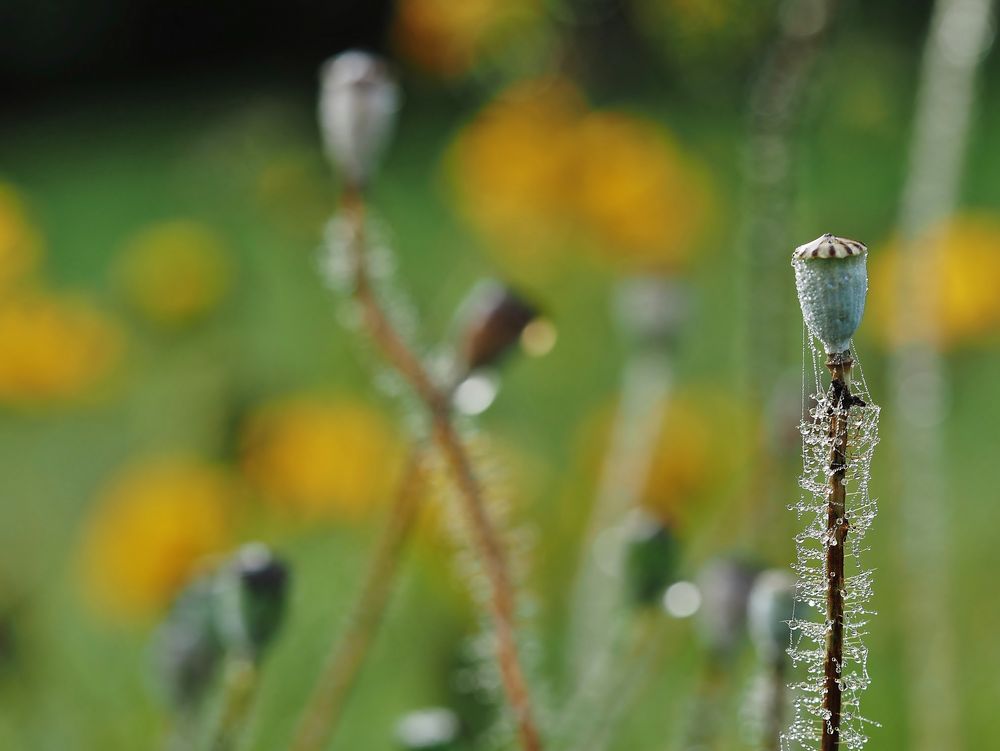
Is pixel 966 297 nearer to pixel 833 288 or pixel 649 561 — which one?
pixel 649 561

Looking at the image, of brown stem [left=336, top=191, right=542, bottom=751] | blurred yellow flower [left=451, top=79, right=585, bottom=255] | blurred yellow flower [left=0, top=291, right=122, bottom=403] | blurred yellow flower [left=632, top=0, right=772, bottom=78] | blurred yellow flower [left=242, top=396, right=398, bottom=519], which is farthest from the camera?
blurred yellow flower [left=451, top=79, right=585, bottom=255]

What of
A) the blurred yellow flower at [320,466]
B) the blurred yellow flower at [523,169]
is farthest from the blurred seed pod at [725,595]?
the blurred yellow flower at [523,169]

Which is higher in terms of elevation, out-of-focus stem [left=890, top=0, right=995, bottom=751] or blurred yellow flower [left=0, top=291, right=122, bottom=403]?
blurred yellow flower [left=0, top=291, right=122, bottom=403]

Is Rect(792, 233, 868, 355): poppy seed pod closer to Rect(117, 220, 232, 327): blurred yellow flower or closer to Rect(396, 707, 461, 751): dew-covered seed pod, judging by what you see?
Rect(396, 707, 461, 751): dew-covered seed pod

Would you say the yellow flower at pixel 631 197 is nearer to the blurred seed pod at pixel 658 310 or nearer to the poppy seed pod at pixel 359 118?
the blurred seed pod at pixel 658 310

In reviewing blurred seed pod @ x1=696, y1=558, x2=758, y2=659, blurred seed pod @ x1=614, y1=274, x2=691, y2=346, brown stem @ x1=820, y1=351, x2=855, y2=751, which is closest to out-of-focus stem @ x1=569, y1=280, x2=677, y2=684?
blurred seed pod @ x1=614, y1=274, x2=691, y2=346

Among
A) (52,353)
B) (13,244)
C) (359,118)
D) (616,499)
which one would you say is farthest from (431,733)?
(13,244)
